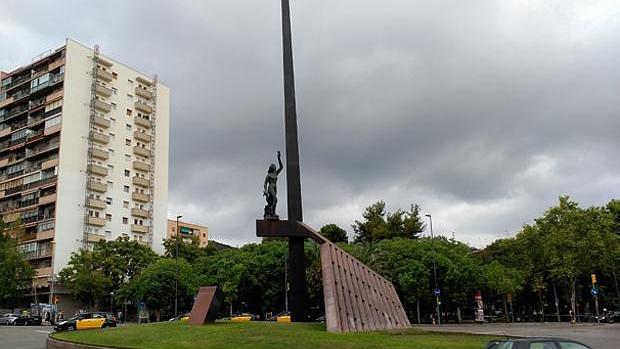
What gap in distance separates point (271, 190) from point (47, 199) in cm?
5030

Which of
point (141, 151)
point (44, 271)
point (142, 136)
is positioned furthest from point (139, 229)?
point (44, 271)

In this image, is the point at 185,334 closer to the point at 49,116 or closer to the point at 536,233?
the point at 536,233

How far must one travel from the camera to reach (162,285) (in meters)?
57.2

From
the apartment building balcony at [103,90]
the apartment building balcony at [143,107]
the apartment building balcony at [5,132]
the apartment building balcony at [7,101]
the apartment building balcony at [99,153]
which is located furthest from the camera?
the apartment building balcony at [143,107]

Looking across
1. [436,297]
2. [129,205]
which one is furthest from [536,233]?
[129,205]

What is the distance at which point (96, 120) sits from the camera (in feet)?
236

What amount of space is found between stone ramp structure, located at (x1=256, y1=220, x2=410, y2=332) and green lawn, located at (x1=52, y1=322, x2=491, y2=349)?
104 cm

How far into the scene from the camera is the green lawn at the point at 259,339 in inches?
675

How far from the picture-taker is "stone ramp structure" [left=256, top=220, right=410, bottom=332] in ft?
69.2

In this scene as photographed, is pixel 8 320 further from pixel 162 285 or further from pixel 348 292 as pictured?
pixel 348 292

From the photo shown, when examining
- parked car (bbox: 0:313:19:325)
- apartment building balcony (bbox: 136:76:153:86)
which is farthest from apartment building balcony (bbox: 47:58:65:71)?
parked car (bbox: 0:313:19:325)

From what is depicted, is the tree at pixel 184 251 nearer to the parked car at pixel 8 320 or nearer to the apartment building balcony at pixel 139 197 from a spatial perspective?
the apartment building balcony at pixel 139 197

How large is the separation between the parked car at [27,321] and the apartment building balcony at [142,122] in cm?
3237

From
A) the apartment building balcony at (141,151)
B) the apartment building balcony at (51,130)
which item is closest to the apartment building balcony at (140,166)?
the apartment building balcony at (141,151)
